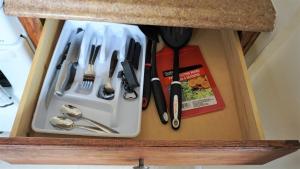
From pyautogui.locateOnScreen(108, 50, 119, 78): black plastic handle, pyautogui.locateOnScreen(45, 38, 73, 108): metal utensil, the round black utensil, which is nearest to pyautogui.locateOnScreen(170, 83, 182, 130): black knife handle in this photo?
the round black utensil

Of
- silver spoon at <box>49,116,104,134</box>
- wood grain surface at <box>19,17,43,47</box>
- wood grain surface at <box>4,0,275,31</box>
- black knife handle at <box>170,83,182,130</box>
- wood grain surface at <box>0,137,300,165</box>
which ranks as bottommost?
wood grain surface at <box>0,137,300,165</box>

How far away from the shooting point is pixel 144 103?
675 mm

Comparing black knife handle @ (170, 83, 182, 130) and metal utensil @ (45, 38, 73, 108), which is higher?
metal utensil @ (45, 38, 73, 108)

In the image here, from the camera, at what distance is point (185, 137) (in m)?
0.64

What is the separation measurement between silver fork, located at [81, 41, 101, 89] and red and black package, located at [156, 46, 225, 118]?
163 millimetres

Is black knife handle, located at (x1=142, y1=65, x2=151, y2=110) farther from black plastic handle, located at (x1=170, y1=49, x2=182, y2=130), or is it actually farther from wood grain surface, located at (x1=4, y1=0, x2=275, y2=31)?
wood grain surface, located at (x1=4, y1=0, x2=275, y2=31)

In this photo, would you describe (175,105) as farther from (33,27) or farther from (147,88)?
(33,27)

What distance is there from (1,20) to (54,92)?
0.62ft

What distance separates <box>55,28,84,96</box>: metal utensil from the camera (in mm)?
657

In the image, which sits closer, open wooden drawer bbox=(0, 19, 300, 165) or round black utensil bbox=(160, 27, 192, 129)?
open wooden drawer bbox=(0, 19, 300, 165)

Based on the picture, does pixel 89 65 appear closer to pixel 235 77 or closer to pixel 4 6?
pixel 4 6

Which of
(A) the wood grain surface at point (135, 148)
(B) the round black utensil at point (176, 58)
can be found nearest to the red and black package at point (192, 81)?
(B) the round black utensil at point (176, 58)

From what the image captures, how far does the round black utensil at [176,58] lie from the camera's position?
0.65m

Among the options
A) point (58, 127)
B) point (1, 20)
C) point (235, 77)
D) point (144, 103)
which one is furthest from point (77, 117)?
point (235, 77)
